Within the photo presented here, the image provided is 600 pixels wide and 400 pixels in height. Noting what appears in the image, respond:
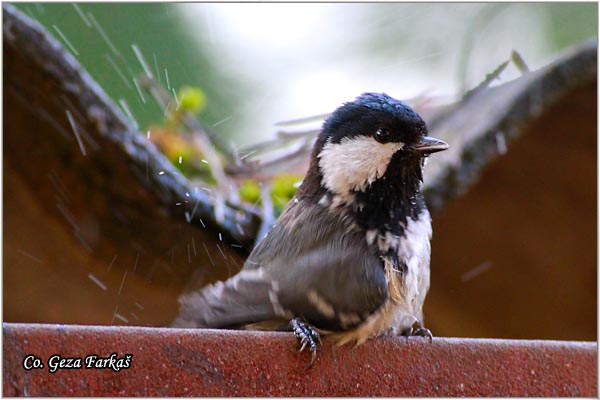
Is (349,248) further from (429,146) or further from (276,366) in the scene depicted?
(276,366)

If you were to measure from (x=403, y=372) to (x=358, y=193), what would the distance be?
45cm

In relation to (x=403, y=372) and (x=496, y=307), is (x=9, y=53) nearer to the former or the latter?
(x=403, y=372)

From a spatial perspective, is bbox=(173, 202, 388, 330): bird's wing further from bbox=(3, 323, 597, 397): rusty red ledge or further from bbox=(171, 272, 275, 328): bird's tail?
bbox=(3, 323, 597, 397): rusty red ledge

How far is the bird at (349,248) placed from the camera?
1.25 meters

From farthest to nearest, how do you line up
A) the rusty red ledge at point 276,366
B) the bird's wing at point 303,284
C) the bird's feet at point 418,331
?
the bird's feet at point 418,331
the bird's wing at point 303,284
the rusty red ledge at point 276,366

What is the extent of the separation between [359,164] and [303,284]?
29 centimetres

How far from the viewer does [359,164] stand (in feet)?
4.71

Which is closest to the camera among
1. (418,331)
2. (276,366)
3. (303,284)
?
(276,366)

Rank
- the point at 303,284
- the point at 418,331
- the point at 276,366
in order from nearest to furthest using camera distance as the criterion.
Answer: the point at 276,366 → the point at 303,284 → the point at 418,331

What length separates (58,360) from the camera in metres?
0.89

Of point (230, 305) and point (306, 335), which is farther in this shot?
point (230, 305)

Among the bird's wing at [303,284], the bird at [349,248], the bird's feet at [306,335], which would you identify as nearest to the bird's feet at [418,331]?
the bird at [349,248]

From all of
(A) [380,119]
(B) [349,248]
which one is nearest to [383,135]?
(A) [380,119]

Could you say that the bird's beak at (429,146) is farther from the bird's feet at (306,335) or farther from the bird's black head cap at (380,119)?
the bird's feet at (306,335)
